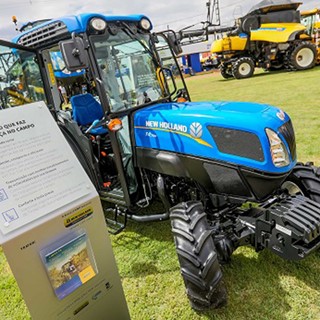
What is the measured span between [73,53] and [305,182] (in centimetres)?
219

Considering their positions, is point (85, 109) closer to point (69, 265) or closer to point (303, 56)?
point (69, 265)

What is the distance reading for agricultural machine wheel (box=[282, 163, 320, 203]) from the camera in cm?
254

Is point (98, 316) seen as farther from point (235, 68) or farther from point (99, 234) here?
point (235, 68)

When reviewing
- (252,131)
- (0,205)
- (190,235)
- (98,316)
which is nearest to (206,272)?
(190,235)

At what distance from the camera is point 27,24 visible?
3508 mm

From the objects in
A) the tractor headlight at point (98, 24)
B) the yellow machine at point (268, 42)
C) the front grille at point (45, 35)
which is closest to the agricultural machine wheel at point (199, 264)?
the tractor headlight at point (98, 24)

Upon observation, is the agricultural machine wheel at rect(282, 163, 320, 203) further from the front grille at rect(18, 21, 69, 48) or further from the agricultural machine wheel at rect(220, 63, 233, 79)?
the agricultural machine wheel at rect(220, 63, 233, 79)

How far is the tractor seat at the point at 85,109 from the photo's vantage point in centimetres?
348

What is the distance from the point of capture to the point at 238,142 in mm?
2209

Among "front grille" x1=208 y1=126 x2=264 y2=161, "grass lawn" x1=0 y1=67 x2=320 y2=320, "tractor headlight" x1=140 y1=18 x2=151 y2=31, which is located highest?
"tractor headlight" x1=140 y1=18 x2=151 y2=31

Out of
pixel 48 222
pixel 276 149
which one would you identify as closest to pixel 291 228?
pixel 276 149

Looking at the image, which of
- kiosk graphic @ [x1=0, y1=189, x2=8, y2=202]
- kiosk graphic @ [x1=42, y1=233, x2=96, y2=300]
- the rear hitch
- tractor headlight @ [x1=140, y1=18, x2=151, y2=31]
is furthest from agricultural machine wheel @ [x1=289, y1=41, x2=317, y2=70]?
kiosk graphic @ [x1=0, y1=189, x2=8, y2=202]

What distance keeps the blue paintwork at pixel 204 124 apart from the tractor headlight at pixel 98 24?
30.2 inches

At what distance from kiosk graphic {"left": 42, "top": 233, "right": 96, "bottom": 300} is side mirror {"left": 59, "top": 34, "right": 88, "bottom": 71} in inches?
55.5
